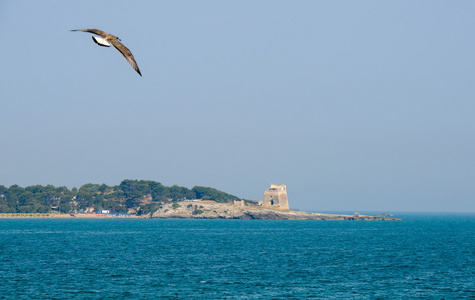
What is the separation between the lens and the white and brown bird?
45.5 ft

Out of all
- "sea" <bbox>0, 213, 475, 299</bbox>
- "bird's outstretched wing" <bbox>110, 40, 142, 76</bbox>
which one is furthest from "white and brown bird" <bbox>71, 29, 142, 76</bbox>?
"sea" <bbox>0, 213, 475, 299</bbox>

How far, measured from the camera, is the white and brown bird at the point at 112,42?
13867 mm

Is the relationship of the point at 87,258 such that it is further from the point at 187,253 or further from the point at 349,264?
the point at 349,264

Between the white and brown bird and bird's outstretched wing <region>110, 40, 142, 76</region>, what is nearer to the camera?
the white and brown bird

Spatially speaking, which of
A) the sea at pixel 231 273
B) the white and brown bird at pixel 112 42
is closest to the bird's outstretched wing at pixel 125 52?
the white and brown bird at pixel 112 42

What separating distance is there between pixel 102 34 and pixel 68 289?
38.6 m

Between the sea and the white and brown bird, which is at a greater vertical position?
the white and brown bird

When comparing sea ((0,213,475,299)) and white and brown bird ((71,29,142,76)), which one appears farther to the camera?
sea ((0,213,475,299))

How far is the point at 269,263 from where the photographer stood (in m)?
69.2

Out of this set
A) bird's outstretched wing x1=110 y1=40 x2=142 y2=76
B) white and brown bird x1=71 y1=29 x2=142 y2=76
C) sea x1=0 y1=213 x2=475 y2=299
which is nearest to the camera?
white and brown bird x1=71 y1=29 x2=142 y2=76

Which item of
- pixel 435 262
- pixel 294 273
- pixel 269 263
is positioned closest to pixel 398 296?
pixel 294 273

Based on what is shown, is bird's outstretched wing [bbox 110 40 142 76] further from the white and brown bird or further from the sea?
the sea

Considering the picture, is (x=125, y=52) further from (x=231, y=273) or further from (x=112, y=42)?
(x=231, y=273)

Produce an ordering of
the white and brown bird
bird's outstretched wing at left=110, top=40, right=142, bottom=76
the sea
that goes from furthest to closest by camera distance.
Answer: the sea → bird's outstretched wing at left=110, top=40, right=142, bottom=76 → the white and brown bird
